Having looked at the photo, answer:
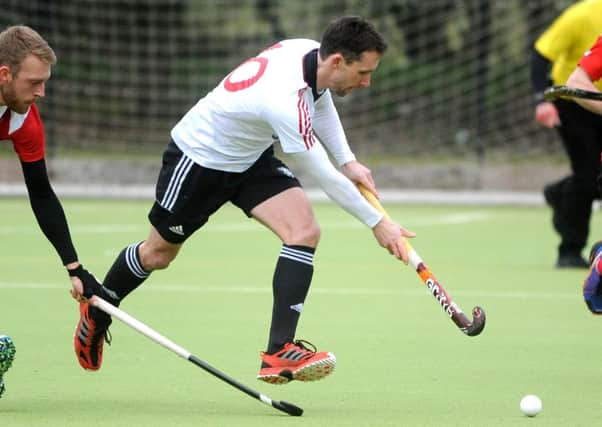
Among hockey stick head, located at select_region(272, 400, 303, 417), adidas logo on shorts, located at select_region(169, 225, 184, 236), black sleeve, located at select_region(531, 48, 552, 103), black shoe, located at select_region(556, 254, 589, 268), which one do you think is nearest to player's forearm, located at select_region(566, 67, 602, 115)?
adidas logo on shorts, located at select_region(169, 225, 184, 236)

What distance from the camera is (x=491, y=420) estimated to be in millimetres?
4656

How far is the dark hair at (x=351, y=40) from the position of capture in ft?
17.1

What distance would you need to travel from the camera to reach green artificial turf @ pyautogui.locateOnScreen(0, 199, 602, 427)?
4.86 meters

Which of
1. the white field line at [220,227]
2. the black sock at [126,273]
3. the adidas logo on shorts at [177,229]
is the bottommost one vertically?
the white field line at [220,227]

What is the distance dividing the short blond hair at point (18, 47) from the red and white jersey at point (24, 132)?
0.64 ft

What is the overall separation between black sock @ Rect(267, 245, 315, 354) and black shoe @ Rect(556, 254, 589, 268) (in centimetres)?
413

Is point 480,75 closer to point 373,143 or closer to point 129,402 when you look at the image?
point 373,143

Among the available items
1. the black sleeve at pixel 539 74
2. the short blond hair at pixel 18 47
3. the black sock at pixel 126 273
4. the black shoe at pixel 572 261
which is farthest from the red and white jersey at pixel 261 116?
the black shoe at pixel 572 261

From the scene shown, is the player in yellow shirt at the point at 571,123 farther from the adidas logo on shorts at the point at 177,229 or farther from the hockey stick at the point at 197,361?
the hockey stick at the point at 197,361

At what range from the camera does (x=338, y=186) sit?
201 inches

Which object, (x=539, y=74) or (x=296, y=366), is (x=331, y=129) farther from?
(x=539, y=74)

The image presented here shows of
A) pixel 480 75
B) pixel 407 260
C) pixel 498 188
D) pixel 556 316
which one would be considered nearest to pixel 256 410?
pixel 407 260

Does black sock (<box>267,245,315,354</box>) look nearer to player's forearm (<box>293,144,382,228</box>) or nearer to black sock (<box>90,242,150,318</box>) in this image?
player's forearm (<box>293,144,382,228</box>)

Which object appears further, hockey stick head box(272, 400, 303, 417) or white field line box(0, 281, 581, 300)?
white field line box(0, 281, 581, 300)
